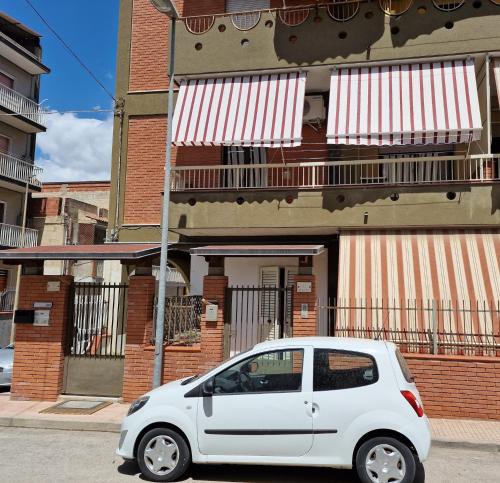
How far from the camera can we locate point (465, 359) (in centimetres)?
894

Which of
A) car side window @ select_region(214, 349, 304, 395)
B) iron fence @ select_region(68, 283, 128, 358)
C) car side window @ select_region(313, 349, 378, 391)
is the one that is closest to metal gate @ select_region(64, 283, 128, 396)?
iron fence @ select_region(68, 283, 128, 358)

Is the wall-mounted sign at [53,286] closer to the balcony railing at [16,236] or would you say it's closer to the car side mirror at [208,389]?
the car side mirror at [208,389]

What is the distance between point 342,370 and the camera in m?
5.89

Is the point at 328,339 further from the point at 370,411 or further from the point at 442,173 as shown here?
the point at 442,173

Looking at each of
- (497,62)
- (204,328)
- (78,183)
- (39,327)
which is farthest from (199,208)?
(78,183)

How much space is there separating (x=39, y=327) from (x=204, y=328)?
3.38 metres

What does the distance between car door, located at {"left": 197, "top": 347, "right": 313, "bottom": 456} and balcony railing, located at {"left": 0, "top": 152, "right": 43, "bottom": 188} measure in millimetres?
26688

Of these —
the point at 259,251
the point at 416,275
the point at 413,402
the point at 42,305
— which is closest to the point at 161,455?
the point at 413,402

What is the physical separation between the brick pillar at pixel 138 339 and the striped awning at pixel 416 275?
12.9ft

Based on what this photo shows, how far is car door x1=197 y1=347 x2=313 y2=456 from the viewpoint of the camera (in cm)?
571

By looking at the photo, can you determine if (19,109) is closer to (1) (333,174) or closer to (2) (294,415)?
(1) (333,174)

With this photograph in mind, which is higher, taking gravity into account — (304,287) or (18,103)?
(18,103)

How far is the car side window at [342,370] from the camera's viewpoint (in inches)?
228

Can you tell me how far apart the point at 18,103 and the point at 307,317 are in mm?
27076
